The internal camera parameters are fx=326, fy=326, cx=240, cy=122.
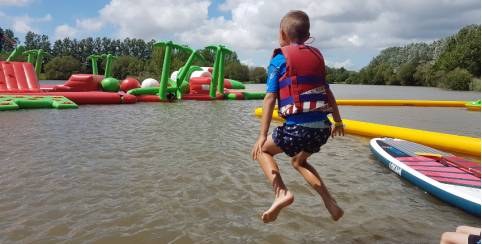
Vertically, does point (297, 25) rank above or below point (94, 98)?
above

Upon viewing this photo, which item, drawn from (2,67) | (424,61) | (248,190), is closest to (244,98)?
(2,67)

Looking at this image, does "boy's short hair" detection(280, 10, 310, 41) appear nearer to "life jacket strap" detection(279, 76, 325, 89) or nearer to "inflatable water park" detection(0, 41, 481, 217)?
"life jacket strap" detection(279, 76, 325, 89)

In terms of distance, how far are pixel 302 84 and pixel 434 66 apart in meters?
46.4

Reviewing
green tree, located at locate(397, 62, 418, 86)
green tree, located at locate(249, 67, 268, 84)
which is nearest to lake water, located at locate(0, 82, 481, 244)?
green tree, located at locate(397, 62, 418, 86)

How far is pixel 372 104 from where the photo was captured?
1340cm

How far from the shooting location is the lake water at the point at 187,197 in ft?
7.72

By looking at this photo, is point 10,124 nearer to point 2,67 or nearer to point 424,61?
point 2,67

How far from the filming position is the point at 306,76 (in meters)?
1.99

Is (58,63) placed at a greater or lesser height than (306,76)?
greater

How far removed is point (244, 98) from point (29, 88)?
9.36 metres

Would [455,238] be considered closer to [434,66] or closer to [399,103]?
[399,103]

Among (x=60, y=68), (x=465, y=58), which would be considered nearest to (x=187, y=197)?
(x=465, y=58)

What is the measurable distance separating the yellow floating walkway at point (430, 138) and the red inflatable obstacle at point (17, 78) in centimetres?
1257

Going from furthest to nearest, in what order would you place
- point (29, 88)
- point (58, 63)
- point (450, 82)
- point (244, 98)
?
point (58, 63), point (450, 82), point (244, 98), point (29, 88)
